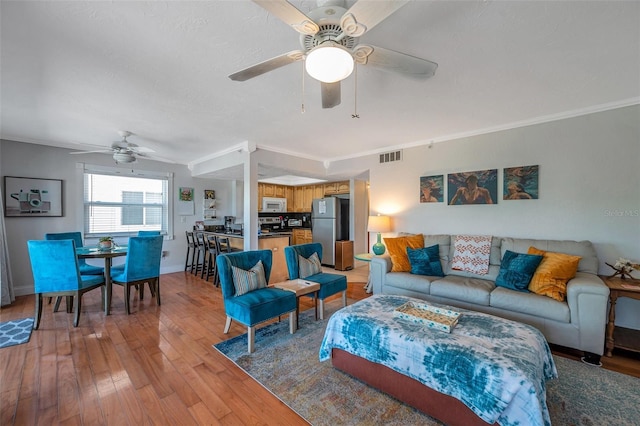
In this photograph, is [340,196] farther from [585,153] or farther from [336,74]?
[336,74]

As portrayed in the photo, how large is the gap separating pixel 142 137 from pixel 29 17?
2605 millimetres

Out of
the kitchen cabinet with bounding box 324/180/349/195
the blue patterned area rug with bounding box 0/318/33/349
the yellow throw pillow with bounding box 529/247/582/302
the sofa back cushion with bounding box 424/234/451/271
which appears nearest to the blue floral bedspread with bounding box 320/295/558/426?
the yellow throw pillow with bounding box 529/247/582/302

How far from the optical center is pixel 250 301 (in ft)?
8.27

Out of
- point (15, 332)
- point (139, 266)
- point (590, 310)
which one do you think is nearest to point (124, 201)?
point (139, 266)

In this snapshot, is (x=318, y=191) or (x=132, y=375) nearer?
(x=132, y=375)

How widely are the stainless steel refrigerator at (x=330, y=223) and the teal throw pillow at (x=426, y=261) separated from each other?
9.27 ft

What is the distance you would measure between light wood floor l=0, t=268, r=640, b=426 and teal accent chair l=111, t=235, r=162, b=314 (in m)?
0.40

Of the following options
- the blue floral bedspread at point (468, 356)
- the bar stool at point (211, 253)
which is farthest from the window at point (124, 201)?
the blue floral bedspread at point (468, 356)

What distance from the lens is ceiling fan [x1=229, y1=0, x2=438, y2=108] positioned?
1.17 m

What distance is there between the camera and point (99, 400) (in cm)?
183

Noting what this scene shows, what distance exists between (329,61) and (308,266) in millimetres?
2571

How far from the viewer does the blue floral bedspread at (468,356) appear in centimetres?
137

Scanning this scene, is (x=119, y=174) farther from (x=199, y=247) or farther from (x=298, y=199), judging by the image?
(x=298, y=199)

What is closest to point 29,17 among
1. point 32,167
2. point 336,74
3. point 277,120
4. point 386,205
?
point 336,74
